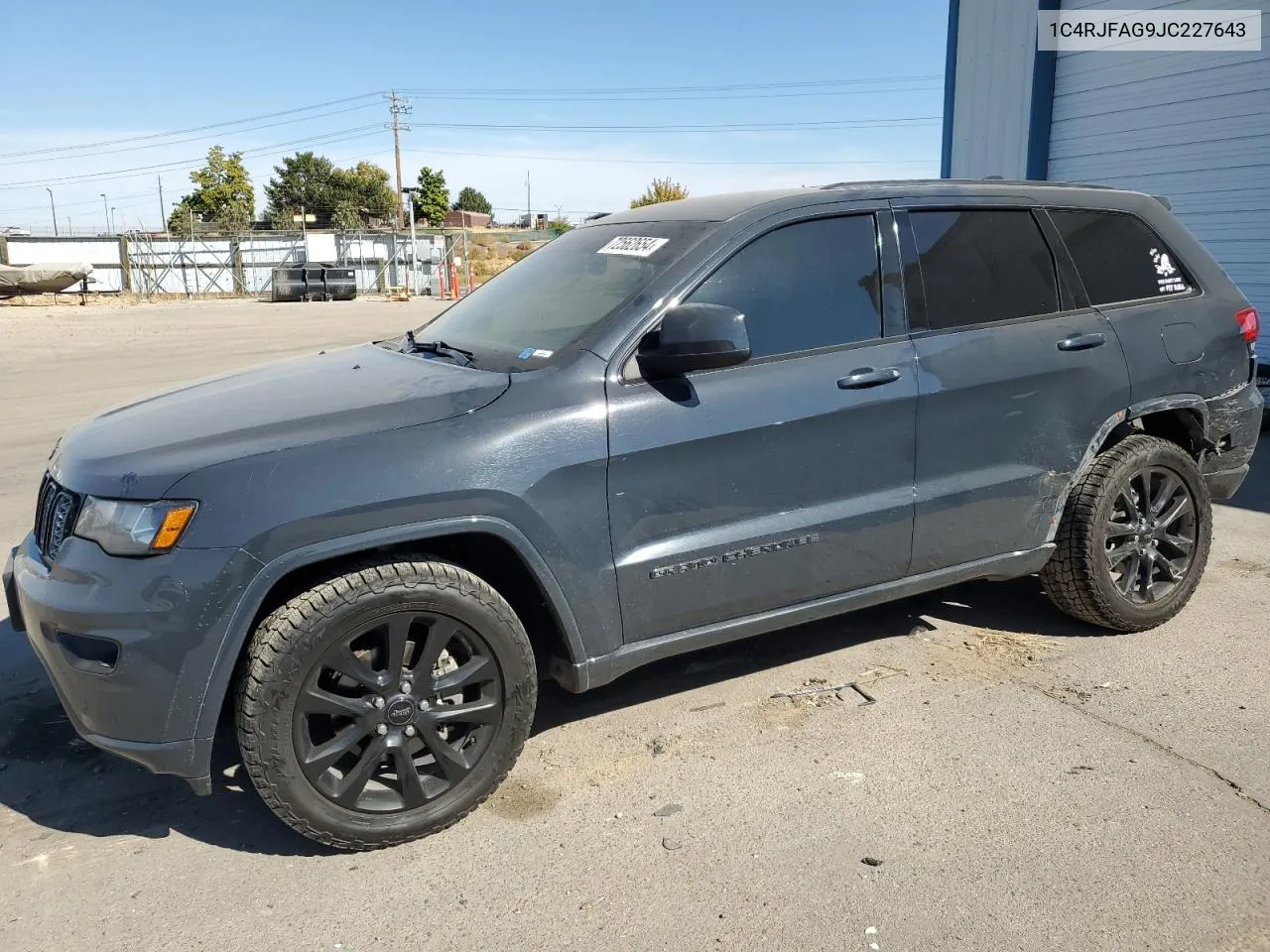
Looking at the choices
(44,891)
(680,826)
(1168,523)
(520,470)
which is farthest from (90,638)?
(1168,523)

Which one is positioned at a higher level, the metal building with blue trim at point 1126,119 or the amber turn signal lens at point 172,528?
the metal building with blue trim at point 1126,119

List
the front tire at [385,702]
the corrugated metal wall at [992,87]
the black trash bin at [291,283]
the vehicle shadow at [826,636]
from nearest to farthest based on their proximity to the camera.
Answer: the front tire at [385,702] < the vehicle shadow at [826,636] < the corrugated metal wall at [992,87] < the black trash bin at [291,283]

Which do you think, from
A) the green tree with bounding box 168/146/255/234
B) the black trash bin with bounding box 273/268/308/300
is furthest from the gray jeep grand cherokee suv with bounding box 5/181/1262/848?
the green tree with bounding box 168/146/255/234

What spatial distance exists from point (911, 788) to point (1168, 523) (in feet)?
Result: 6.51

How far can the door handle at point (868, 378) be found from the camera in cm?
340

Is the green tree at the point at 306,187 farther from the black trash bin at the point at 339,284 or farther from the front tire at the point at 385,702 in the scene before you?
the front tire at the point at 385,702

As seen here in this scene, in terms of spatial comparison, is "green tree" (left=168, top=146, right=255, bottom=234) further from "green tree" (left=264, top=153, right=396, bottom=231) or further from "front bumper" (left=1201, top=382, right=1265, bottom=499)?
"front bumper" (left=1201, top=382, right=1265, bottom=499)

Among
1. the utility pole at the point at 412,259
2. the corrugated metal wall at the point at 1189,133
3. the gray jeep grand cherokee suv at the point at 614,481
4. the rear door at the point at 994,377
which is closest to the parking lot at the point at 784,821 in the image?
the gray jeep grand cherokee suv at the point at 614,481

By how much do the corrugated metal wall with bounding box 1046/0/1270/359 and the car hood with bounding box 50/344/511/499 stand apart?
368 inches

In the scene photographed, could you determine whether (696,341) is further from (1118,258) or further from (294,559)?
(1118,258)

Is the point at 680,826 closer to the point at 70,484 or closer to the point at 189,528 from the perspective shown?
the point at 189,528

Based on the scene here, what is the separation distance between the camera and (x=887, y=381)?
3.46m

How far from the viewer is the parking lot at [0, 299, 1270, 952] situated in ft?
8.34

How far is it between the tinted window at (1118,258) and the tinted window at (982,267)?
18cm
